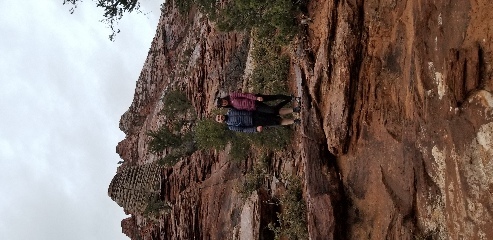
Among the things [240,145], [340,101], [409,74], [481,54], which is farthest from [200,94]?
[481,54]

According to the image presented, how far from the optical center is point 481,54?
784 centimetres

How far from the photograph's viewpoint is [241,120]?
13641 mm

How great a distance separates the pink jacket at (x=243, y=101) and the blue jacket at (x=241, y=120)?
14 centimetres

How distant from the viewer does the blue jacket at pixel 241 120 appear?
44.8 feet

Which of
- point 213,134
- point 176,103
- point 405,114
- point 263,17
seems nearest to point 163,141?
point 176,103

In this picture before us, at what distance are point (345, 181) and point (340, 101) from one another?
6.61 feet

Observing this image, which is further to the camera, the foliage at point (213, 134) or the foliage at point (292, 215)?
the foliage at point (213, 134)

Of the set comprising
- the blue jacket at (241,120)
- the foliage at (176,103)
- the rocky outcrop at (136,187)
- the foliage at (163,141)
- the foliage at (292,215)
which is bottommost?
the foliage at (292,215)

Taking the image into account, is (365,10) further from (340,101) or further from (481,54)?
(481,54)

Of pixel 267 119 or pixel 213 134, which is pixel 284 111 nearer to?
pixel 267 119

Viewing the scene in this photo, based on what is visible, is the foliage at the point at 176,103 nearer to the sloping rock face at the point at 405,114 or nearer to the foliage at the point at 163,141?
the foliage at the point at 163,141

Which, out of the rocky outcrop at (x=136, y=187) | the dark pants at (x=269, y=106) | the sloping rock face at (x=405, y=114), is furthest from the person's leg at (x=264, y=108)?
the rocky outcrop at (x=136, y=187)

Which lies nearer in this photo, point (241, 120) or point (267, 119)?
point (241, 120)

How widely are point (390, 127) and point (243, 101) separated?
4.73m
